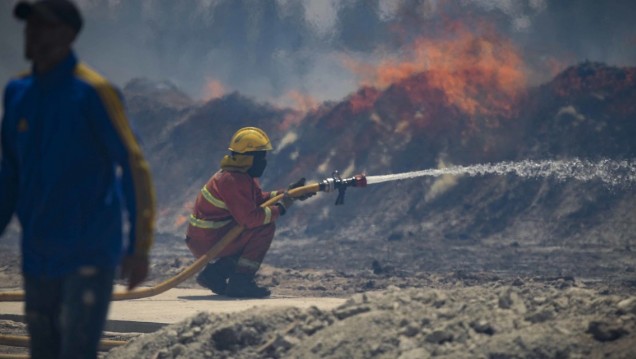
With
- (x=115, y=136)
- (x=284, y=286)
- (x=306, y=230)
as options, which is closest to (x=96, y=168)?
(x=115, y=136)

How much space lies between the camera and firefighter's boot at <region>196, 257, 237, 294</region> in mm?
10891

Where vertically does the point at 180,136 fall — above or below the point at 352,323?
above

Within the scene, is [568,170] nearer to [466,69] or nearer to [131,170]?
[466,69]

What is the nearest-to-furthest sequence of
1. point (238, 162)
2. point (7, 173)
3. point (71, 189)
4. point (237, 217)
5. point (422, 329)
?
point (71, 189) → point (7, 173) → point (422, 329) → point (237, 217) → point (238, 162)

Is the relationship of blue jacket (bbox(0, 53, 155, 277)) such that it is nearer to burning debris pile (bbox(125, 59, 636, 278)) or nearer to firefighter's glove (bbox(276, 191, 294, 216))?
firefighter's glove (bbox(276, 191, 294, 216))

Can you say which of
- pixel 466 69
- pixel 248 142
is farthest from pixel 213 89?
pixel 248 142

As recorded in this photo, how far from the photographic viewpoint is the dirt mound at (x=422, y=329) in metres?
5.66

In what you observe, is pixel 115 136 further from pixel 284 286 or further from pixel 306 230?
pixel 306 230

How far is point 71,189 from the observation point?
3.81 metres

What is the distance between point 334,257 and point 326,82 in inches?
613

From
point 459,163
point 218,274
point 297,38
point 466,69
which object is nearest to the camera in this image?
point 218,274

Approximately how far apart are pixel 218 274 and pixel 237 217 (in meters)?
0.92

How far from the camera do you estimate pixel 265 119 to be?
1270 inches

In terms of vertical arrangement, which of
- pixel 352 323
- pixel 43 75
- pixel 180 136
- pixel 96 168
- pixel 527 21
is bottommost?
pixel 352 323
